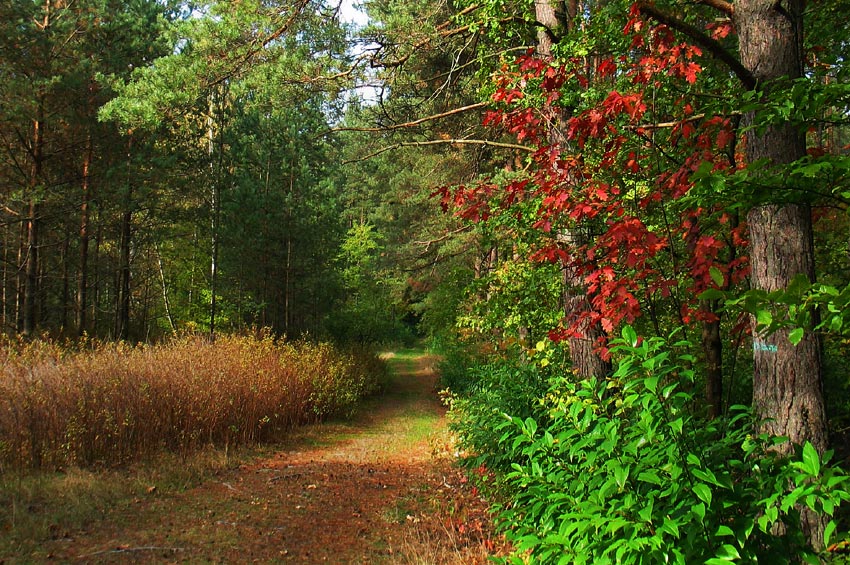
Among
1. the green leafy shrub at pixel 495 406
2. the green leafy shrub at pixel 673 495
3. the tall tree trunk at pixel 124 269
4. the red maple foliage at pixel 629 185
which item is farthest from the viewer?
the tall tree trunk at pixel 124 269

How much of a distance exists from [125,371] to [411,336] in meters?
27.6

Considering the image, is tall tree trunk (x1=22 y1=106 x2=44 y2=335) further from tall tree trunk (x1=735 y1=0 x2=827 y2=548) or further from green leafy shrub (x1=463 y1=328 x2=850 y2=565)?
tall tree trunk (x1=735 y1=0 x2=827 y2=548)

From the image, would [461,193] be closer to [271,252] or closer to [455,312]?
[455,312]

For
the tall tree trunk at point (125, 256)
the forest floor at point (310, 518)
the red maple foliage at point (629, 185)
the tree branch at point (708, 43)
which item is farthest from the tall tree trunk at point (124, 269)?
the tree branch at point (708, 43)

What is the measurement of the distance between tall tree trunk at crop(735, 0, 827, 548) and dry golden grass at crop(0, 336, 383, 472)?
23.0 ft

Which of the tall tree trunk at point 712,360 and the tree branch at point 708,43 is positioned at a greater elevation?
the tree branch at point 708,43

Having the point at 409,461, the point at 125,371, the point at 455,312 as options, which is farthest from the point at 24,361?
the point at 455,312

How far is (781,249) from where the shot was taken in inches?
115

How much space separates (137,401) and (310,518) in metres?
3.12

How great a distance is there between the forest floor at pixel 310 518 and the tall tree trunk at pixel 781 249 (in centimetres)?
229

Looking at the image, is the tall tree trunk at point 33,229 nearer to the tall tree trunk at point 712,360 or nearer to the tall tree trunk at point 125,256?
the tall tree trunk at point 125,256

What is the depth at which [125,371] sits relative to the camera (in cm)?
721

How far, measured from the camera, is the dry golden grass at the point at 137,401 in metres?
6.30

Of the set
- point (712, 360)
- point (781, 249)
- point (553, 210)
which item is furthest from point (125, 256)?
point (781, 249)
